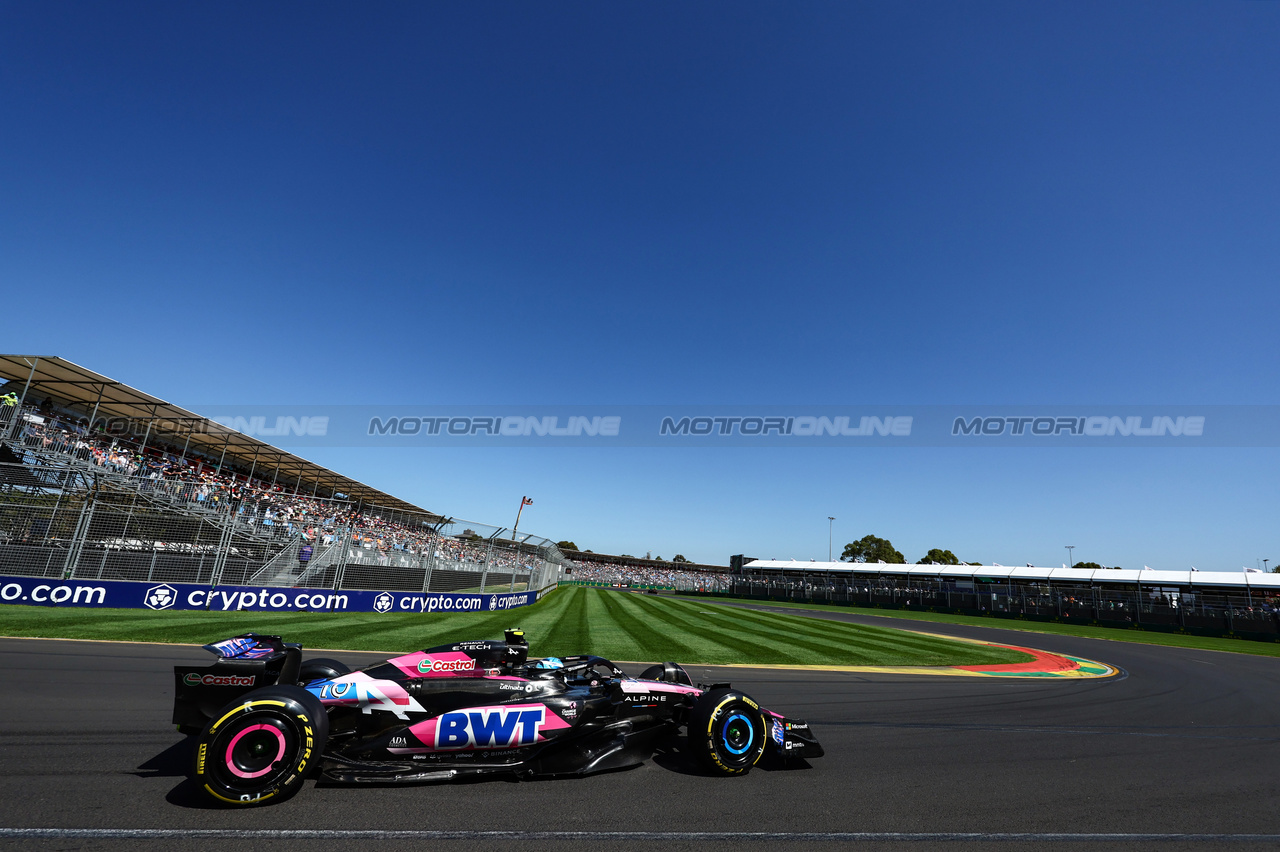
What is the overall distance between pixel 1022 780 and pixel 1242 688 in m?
11.3

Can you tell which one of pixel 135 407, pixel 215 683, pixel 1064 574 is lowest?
pixel 215 683

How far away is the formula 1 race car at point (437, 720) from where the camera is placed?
12.5 feet

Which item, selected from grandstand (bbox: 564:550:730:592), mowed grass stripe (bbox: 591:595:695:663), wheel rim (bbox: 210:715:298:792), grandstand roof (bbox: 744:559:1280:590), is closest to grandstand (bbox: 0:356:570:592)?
mowed grass stripe (bbox: 591:595:695:663)

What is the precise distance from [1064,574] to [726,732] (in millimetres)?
53066

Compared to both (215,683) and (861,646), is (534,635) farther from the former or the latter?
(215,683)

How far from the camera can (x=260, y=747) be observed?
3.83m

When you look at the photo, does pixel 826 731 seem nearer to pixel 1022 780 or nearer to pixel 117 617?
pixel 1022 780

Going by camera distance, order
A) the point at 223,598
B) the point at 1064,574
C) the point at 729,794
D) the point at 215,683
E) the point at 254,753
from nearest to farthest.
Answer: the point at 254,753, the point at 215,683, the point at 729,794, the point at 223,598, the point at 1064,574

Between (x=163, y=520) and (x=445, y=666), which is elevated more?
(x=163, y=520)

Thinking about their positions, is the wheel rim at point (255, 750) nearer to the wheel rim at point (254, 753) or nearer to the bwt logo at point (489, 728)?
the wheel rim at point (254, 753)

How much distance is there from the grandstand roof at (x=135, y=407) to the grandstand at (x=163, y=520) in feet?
0.28

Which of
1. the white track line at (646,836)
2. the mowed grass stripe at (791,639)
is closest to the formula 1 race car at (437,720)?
the white track line at (646,836)

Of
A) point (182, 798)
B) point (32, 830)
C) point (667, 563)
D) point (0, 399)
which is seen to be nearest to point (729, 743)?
point (182, 798)

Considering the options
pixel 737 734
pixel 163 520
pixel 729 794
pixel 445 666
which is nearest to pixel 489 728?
pixel 445 666
